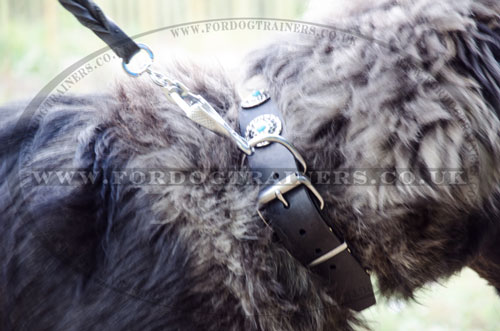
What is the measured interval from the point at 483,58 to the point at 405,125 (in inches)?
8.4

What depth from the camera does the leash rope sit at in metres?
1.16

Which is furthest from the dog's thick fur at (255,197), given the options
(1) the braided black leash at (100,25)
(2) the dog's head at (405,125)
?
(1) the braided black leash at (100,25)

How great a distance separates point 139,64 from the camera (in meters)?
1.29

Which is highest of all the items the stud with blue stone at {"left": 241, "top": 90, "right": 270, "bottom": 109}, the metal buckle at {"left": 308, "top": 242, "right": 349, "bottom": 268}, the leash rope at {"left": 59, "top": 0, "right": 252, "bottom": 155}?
the leash rope at {"left": 59, "top": 0, "right": 252, "bottom": 155}

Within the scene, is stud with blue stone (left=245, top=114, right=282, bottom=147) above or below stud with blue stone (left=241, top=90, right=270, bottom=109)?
below

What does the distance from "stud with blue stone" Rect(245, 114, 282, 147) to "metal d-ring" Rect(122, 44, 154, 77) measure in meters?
0.28

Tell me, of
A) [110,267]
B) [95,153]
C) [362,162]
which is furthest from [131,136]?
[362,162]

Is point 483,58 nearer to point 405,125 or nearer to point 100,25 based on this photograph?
point 405,125

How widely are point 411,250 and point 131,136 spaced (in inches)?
27.1

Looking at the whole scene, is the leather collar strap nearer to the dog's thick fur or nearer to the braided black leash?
the dog's thick fur

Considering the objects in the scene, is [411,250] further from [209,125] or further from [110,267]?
[110,267]

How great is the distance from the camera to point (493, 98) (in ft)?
3.66

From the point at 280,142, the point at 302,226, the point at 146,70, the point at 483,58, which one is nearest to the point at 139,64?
the point at 146,70

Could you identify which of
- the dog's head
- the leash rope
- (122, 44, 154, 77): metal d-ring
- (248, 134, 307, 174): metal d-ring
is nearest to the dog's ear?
the dog's head
